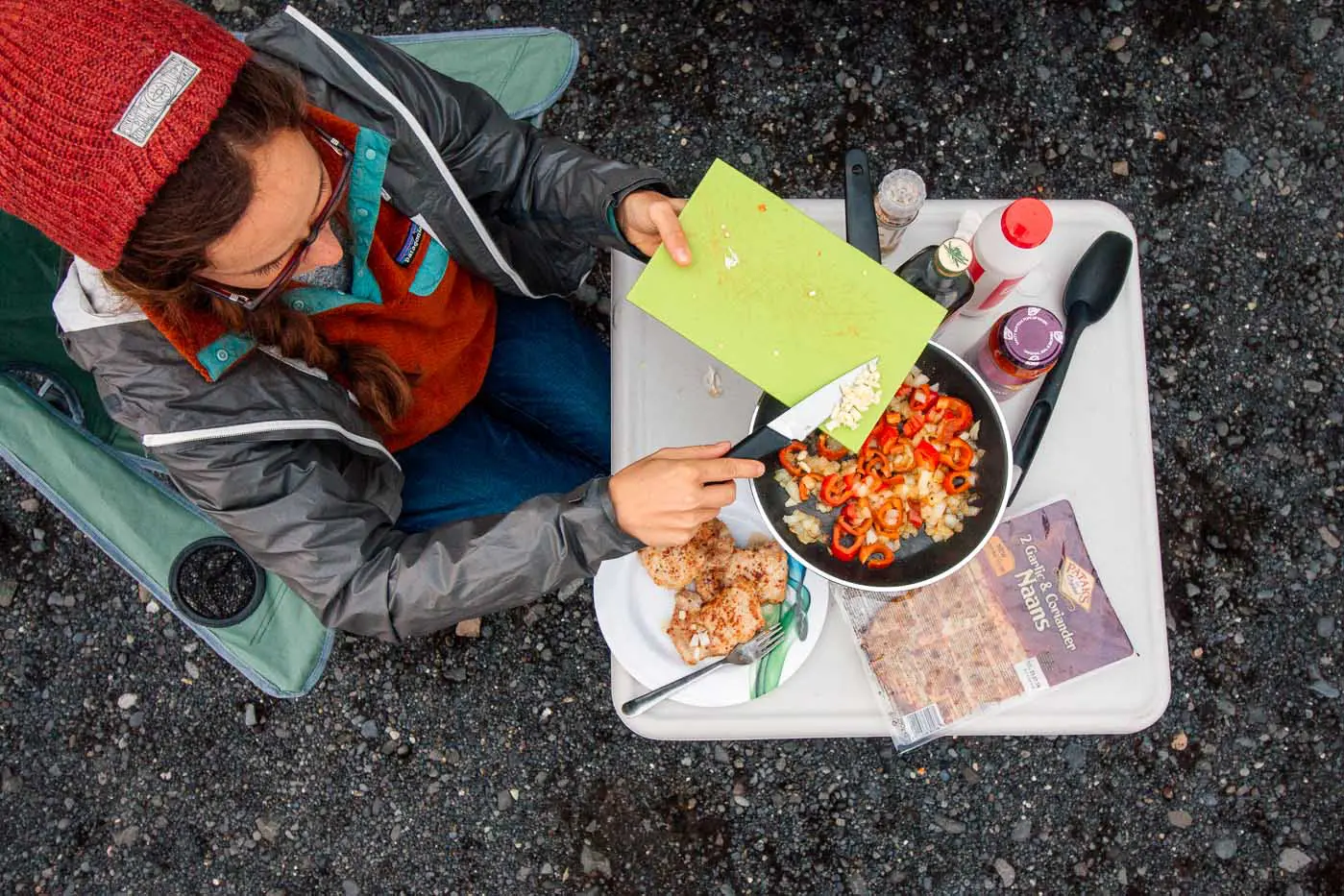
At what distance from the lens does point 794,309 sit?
110 cm

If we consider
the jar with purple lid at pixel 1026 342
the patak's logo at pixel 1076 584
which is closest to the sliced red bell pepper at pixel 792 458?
the jar with purple lid at pixel 1026 342

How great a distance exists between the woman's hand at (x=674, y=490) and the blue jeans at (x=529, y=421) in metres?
0.50

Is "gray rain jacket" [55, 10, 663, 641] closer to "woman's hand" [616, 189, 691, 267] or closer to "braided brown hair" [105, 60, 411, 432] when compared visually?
"woman's hand" [616, 189, 691, 267]

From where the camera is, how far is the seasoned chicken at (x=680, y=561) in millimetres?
1321

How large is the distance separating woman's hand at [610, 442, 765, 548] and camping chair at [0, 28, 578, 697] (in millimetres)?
869

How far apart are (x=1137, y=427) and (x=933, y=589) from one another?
433mm

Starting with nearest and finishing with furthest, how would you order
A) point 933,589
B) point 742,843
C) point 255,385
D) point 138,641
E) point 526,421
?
point 255,385
point 933,589
point 526,421
point 742,843
point 138,641

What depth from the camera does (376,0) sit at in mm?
2459

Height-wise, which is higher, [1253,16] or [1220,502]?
[1253,16]

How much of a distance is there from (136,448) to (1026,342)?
1503 mm

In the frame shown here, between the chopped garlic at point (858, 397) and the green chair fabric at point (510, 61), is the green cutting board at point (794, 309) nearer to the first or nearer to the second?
the chopped garlic at point (858, 397)

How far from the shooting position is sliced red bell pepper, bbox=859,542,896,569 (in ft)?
4.12

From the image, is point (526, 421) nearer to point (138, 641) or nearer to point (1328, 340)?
point (138, 641)

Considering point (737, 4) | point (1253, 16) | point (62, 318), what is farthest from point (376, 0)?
point (1253, 16)
